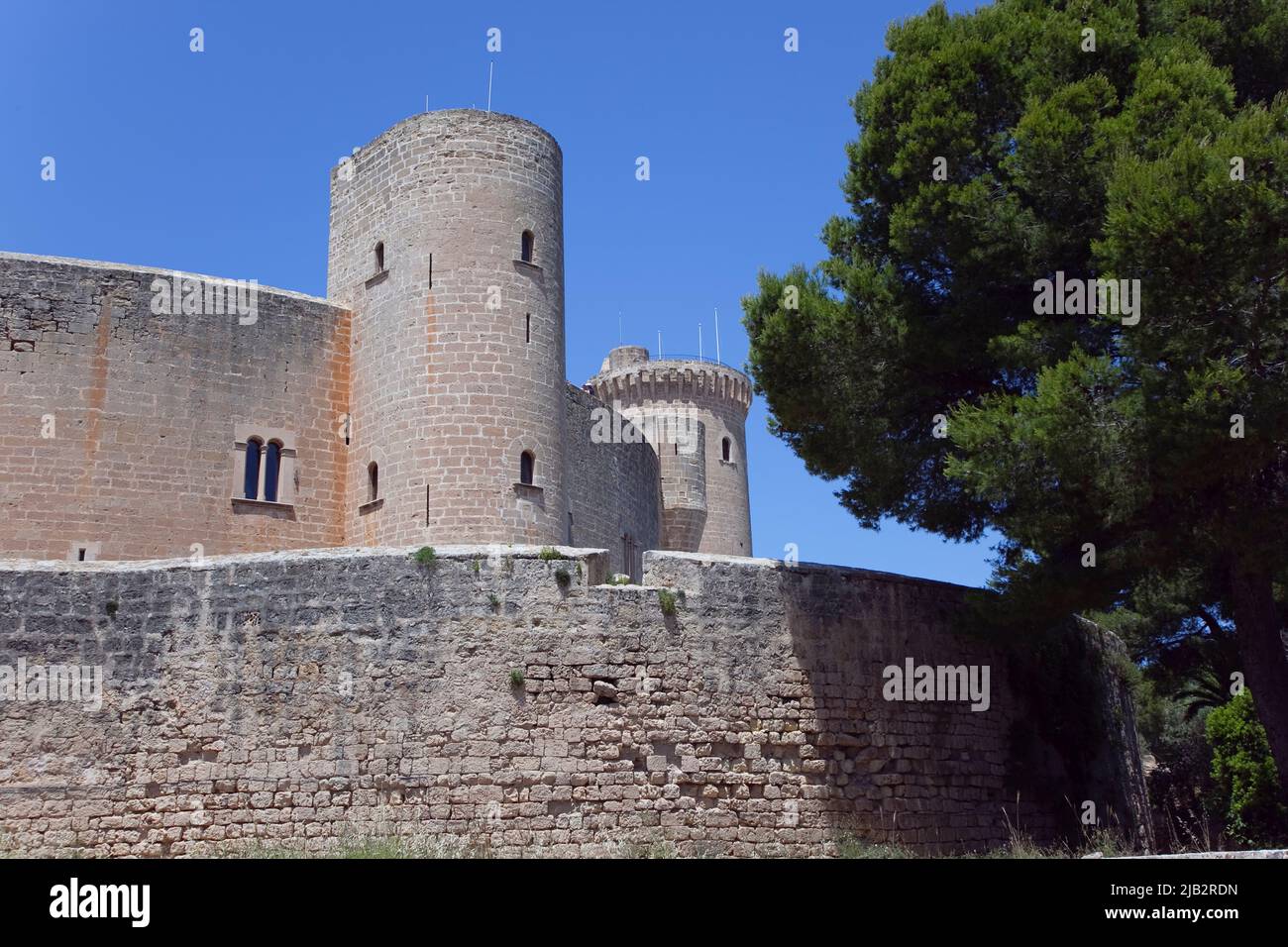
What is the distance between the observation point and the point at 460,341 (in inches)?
747

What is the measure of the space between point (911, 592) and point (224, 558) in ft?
22.7

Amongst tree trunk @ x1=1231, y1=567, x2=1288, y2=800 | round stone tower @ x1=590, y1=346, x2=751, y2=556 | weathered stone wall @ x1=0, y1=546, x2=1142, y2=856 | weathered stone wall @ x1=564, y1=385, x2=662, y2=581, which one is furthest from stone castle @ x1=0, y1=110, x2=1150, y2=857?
round stone tower @ x1=590, y1=346, x2=751, y2=556

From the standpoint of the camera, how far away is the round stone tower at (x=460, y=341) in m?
18.7

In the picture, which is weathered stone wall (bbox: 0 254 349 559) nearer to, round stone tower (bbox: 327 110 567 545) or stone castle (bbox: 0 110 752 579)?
stone castle (bbox: 0 110 752 579)

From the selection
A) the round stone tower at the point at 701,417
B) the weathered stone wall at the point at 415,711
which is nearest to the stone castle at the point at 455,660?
the weathered stone wall at the point at 415,711

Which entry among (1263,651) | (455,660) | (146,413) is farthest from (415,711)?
(146,413)

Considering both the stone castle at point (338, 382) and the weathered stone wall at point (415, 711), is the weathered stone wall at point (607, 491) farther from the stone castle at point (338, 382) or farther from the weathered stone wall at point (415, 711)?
the weathered stone wall at point (415, 711)

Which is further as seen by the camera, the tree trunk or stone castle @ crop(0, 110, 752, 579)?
stone castle @ crop(0, 110, 752, 579)

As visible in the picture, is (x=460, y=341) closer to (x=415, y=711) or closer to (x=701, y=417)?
(x=415, y=711)

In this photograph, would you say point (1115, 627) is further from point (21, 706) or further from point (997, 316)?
point (21, 706)

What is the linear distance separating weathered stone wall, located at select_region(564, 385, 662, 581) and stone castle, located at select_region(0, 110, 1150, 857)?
4328 mm

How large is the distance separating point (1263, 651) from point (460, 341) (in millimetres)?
11095

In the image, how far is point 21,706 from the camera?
38.0 ft

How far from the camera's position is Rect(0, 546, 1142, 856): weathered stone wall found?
1148 centimetres
